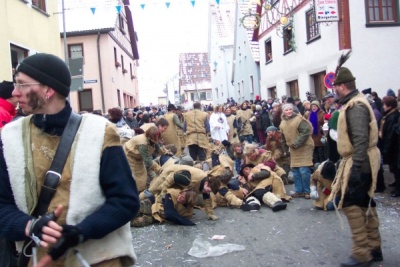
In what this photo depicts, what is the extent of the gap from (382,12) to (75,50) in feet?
52.6

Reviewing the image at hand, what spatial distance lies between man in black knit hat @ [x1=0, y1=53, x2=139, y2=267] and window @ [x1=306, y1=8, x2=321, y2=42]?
17312mm

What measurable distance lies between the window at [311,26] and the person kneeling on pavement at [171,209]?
13172 millimetres

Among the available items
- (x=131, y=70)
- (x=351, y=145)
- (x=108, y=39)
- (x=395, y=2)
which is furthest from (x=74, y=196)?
(x=131, y=70)

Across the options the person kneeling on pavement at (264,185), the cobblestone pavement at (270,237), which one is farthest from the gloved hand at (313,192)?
the person kneeling on pavement at (264,185)

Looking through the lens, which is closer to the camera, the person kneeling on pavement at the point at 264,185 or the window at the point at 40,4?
the person kneeling on pavement at the point at 264,185

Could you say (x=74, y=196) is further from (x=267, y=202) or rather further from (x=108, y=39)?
(x=108, y=39)

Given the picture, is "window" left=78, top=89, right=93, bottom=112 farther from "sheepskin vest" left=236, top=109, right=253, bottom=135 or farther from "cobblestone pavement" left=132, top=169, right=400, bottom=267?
"cobblestone pavement" left=132, top=169, right=400, bottom=267

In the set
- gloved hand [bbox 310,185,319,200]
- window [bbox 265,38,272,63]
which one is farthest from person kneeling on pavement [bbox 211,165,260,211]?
window [bbox 265,38,272,63]

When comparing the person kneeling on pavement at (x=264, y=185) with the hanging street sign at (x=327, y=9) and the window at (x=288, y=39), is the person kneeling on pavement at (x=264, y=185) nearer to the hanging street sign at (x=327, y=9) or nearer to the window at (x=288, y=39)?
the hanging street sign at (x=327, y=9)

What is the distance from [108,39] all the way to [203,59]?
1696 inches

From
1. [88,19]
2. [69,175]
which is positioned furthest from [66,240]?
[88,19]

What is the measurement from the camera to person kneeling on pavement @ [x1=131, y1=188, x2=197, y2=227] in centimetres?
683

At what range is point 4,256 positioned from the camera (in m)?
3.61

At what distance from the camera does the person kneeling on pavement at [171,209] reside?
22.4 ft
